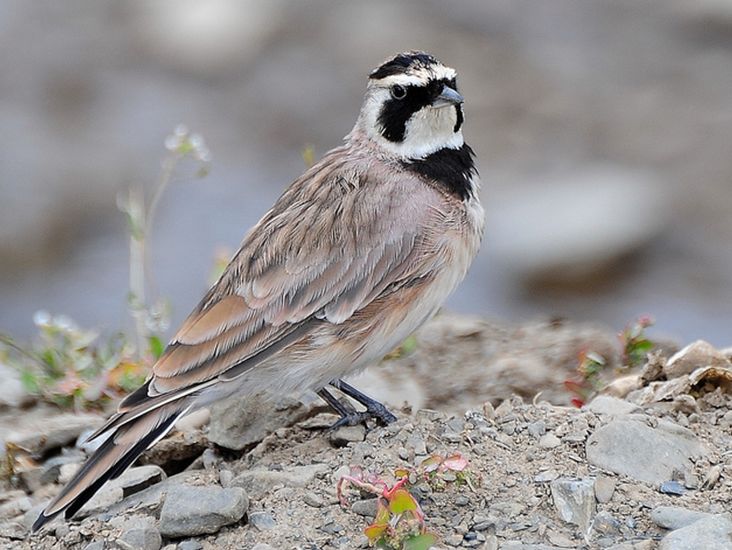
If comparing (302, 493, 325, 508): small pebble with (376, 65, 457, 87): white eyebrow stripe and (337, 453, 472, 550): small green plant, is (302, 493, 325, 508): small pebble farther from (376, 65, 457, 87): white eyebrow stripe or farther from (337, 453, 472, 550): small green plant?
(376, 65, 457, 87): white eyebrow stripe

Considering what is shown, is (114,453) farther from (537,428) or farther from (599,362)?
(599,362)

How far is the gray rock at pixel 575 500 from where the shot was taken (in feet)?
13.7

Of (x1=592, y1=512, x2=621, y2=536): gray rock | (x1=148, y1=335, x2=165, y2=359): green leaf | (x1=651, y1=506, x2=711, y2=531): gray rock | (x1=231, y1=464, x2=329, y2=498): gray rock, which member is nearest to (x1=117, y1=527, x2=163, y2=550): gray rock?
(x1=231, y1=464, x2=329, y2=498): gray rock

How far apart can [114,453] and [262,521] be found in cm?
62

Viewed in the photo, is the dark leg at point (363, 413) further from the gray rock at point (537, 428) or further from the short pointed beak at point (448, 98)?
the short pointed beak at point (448, 98)

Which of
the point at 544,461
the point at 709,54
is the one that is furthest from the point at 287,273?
the point at 709,54

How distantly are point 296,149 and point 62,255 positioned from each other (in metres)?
2.85

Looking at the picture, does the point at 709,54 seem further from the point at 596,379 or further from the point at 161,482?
the point at 161,482

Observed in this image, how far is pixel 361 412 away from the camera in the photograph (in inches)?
206

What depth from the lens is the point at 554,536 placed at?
409 centimetres

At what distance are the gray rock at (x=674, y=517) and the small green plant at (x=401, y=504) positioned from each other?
2.04 feet

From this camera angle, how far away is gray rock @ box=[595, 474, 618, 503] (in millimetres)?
4305

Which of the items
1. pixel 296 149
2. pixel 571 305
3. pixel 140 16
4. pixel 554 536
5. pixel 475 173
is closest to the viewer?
pixel 554 536

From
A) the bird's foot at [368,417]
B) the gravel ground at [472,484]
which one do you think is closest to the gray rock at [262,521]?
the gravel ground at [472,484]
